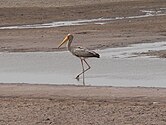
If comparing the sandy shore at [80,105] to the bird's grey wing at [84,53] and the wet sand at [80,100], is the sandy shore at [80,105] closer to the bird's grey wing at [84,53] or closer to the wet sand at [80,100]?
the wet sand at [80,100]

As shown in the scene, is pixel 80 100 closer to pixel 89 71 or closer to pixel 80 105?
pixel 80 105

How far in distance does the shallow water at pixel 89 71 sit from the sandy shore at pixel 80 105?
128 centimetres

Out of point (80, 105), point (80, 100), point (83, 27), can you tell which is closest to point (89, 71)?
point (80, 100)

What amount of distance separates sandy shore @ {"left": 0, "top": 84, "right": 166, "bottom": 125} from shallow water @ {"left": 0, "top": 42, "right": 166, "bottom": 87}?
50.5 inches

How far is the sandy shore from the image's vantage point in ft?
36.6

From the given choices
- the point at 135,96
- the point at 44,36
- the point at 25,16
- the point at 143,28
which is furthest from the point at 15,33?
the point at 135,96

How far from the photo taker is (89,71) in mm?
18250

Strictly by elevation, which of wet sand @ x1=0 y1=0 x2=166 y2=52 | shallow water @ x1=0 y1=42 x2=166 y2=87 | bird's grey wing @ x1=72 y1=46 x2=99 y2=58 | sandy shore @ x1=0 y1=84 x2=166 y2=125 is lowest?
wet sand @ x1=0 y1=0 x2=166 y2=52

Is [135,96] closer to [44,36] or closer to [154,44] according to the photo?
[154,44]

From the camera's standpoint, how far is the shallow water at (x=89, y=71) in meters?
16.3

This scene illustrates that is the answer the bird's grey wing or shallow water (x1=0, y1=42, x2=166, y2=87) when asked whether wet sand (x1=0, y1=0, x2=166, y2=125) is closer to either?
shallow water (x1=0, y1=42, x2=166, y2=87)

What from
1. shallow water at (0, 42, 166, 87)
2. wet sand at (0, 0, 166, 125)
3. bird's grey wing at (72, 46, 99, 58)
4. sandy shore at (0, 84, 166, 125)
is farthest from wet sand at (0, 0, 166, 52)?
sandy shore at (0, 84, 166, 125)

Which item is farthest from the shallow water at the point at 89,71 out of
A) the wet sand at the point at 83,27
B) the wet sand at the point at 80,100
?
the wet sand at the point at 83,27

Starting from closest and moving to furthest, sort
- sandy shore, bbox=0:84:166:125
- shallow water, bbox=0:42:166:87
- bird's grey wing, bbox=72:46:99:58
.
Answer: sandy shore, bbox=0:84:166:125, shallow water, bbox=0:42:166:87, bird's grey wing, bbox=72:46:99:58
